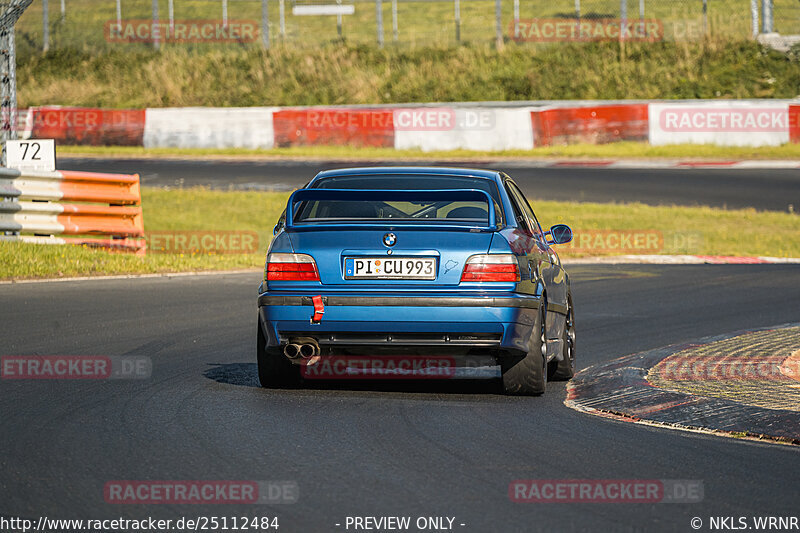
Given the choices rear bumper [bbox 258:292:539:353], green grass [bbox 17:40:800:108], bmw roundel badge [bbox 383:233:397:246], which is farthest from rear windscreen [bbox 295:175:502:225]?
green grass [bbox 17:40:800:108]

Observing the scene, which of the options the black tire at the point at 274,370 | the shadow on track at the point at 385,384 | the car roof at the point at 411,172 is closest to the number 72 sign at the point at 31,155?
the shadow on track at the point at 385,384

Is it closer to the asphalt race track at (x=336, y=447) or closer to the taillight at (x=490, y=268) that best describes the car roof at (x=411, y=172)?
the taillight at (x=490, y=268)

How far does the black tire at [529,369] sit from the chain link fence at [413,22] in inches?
1236

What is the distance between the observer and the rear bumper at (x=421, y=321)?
24.4ft

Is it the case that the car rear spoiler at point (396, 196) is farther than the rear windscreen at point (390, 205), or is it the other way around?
the rear windscreen at point (390, 205)

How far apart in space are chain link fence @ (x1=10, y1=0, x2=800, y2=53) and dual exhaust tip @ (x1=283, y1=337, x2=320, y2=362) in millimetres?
31906

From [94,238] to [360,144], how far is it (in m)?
18.2

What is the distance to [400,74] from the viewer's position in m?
44.7

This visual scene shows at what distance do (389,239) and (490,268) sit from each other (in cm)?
61

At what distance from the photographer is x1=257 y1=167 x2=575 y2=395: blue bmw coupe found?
745cm

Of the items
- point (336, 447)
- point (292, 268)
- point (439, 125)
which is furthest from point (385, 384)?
point (439, 125)

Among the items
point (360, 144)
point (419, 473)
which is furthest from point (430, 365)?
point (360, 144)

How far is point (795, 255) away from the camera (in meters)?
20.5

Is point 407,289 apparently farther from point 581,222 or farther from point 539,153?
point 539,153
